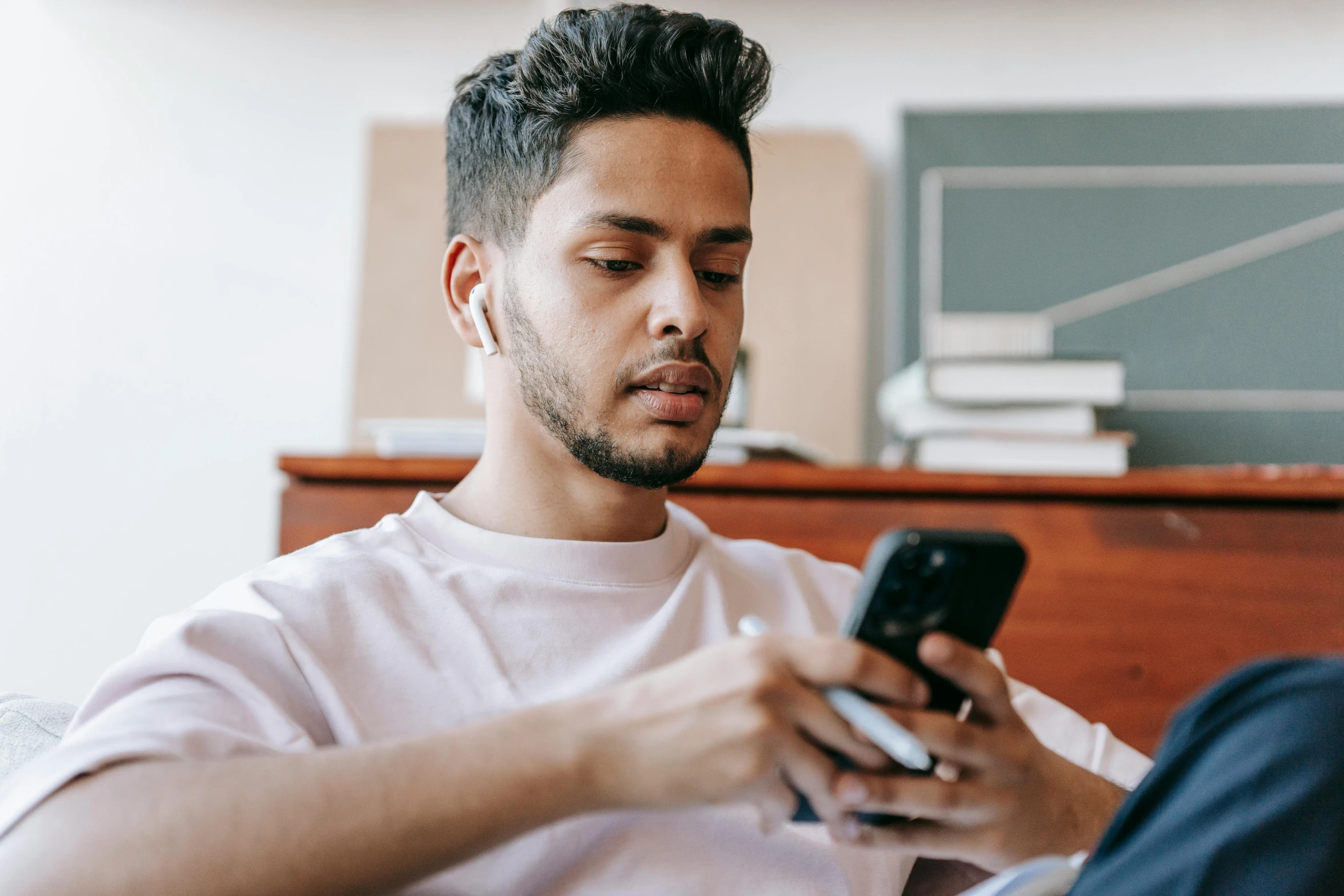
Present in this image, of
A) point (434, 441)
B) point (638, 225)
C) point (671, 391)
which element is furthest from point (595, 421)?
point (434, 441)

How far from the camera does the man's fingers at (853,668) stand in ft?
2.01

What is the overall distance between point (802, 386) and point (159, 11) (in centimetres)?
139

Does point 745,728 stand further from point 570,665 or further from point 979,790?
point 570,665

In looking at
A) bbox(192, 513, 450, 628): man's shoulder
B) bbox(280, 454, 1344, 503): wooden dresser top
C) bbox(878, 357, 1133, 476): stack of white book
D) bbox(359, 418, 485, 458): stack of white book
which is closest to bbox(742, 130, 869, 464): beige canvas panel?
bbox(878, 357, 1133, 476): stack of white book

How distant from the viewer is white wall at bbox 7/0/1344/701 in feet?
6.42

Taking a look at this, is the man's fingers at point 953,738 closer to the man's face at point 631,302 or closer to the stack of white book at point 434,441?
the man's face at point 631,302

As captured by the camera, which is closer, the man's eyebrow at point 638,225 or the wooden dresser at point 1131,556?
the man's eyebrow at point 638,225

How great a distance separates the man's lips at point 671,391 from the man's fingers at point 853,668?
0.36 metres

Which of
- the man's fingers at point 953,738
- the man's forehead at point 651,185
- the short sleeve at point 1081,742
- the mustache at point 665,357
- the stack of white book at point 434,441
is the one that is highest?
the man's forehead at point 651,185

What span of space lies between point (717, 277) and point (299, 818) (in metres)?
0.61

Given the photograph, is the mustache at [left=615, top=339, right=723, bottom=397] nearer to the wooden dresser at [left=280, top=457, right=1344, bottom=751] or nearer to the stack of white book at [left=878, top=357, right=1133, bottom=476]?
the wooden dresser at [left=280, top=457, right=1344, bottom=751]

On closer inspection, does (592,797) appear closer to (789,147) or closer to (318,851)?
(318,851)

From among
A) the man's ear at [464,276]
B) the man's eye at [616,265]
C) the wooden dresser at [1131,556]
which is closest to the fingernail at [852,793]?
the man's eye at [616,265]

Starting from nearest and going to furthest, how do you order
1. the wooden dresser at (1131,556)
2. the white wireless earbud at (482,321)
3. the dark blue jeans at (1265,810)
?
the dark blue jeans at (1265,810)
the white wireless earbud at (482,321)
the wooden dresser at (1131,556)
